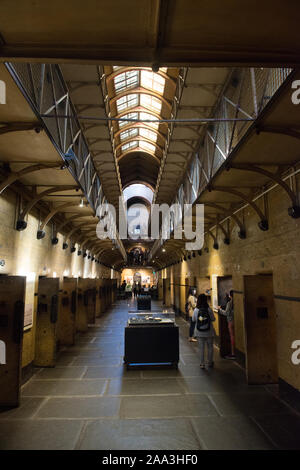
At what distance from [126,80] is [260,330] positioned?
8.25 m

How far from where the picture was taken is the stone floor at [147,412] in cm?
326

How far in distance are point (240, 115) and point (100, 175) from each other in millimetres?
7226

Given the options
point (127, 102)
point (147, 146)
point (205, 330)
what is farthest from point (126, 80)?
point (205, 330)

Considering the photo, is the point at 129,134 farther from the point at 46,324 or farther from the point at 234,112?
the point at 46,324

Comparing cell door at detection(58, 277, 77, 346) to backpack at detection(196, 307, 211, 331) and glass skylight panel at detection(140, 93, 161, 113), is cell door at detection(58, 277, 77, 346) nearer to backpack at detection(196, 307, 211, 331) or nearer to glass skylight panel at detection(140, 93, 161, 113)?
backpack at detection(196, 307, 211, 331)

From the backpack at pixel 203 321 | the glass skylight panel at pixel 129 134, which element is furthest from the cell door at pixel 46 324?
the glass skylight panel at pixel 129 134

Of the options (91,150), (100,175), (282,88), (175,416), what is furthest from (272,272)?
(100,175)

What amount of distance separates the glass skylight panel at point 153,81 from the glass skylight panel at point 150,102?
1.74 ft

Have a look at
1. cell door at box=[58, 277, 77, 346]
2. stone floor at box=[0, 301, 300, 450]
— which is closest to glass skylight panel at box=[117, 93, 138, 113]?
cell door at box=[58, 277, 77, 346]

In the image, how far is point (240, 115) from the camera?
16.9 feet

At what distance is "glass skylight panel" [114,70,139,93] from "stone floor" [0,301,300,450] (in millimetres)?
8158

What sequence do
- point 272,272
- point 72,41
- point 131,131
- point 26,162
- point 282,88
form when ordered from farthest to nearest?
point 131,131 → point 272,272 → point 26,162 → point 282,88 → point 72,41

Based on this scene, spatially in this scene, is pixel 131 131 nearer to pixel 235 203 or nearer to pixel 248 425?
pixel 235 203

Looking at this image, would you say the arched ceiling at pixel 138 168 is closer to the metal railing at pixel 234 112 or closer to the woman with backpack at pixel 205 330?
the metal railing at pixel 234 112
